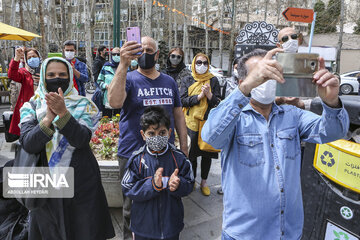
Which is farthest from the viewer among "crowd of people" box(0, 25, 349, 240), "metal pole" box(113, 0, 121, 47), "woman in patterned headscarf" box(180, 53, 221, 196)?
"metal pole" box(113, 0, 121, 47)

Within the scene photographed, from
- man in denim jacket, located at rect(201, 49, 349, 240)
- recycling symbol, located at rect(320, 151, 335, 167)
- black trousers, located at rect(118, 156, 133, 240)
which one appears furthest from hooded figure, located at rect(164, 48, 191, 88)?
man in denim jacket, located at rect(201, 49, 349, 240)

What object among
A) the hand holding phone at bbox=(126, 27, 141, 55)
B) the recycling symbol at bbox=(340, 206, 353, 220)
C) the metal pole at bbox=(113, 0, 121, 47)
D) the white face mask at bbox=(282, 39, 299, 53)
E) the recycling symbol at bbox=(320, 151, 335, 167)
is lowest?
the recycling symbol at bbox=(340, 206, 353, 220)

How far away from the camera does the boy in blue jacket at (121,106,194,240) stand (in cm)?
213

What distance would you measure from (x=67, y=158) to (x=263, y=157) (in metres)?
1.39

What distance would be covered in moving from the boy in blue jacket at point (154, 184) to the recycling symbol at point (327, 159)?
970 millimetres

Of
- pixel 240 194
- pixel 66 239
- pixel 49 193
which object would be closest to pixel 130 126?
pixel 49 193

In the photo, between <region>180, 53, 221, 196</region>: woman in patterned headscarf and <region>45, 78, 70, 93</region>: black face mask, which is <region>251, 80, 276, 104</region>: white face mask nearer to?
<region>45, 78, 70, 93</region>: black face mask

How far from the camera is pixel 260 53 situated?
1.50 meters

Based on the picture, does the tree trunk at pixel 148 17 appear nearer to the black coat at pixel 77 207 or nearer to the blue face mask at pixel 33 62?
the blue face mask at pixel 33 62

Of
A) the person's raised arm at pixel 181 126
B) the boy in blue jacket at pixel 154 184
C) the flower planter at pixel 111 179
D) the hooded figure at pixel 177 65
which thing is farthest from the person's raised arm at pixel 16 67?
the boy in blue jacket at pixel 154 184

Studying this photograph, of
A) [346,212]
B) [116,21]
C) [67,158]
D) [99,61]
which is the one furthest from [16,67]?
[346,212]

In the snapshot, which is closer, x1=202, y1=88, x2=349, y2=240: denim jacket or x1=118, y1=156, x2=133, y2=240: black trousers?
x1=202, y1=88, x2=349, y2=240: denim jacket

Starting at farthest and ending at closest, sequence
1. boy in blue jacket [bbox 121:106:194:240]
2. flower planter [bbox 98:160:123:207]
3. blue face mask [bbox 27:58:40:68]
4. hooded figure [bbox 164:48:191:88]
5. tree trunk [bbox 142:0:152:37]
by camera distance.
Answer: tree trunk [bbox 142:0:152:37] → blue face mask [bbox 27:58:40:68] → hooded figure [bbox 164:48:191:88] → flower planter [bbox 98:160:123:207] → boy in blue jacket [bbox 121:106:194:240]

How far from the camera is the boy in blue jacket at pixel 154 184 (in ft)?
6.99
